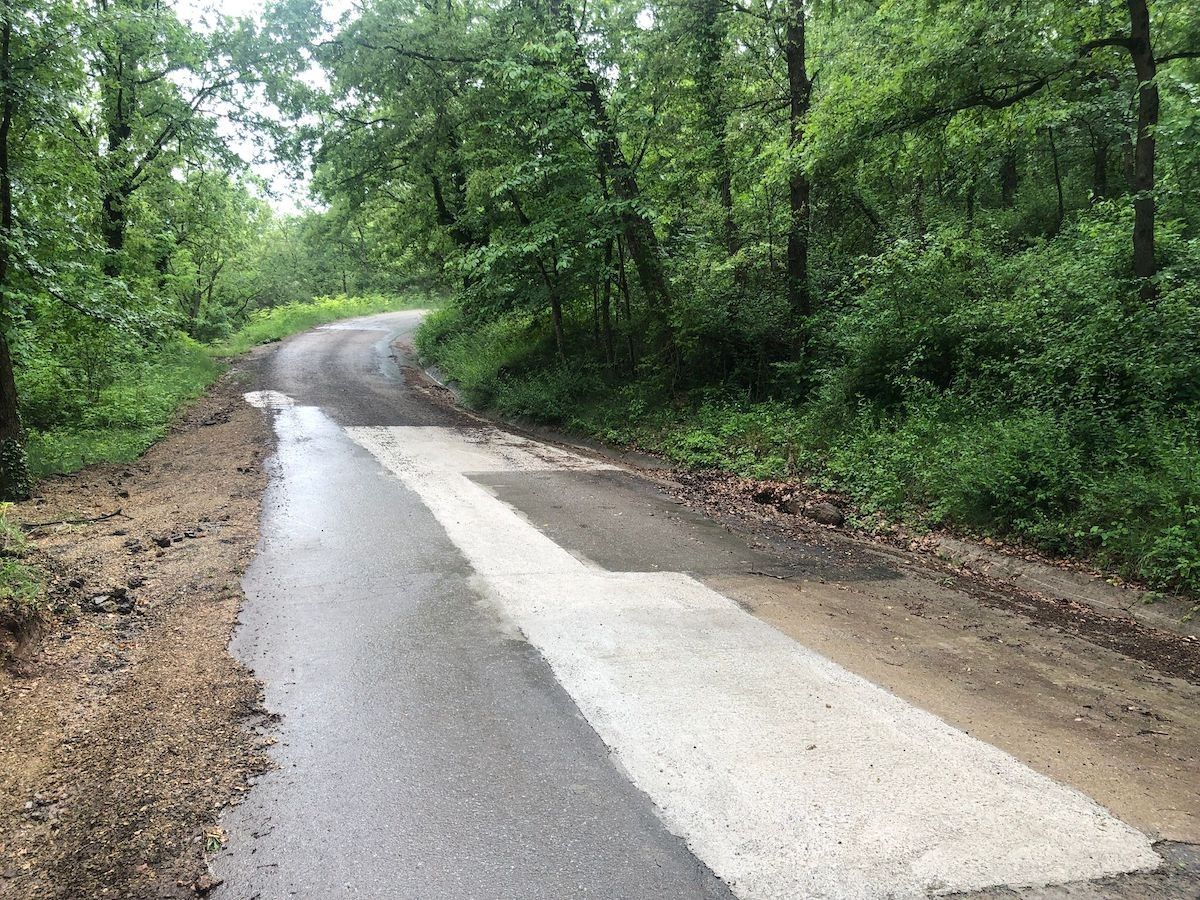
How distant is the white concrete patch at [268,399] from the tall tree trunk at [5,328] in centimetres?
706

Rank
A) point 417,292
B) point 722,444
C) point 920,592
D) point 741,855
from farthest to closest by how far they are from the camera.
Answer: point 417,292 < point 722,444 < point 920,592 < point 741,855

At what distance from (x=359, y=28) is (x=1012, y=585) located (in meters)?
16.4

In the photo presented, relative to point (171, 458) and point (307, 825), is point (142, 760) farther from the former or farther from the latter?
point (171, 458)

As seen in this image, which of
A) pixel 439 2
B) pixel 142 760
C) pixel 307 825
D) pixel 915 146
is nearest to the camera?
pixel 307 825

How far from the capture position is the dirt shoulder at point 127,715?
2.69 meters

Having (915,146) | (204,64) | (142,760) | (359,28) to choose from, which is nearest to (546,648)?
(142,760)

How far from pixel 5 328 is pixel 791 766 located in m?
10.2

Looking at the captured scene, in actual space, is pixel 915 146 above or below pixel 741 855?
above

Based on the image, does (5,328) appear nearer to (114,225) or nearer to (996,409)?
(114,225)

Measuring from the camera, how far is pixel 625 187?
537 inches

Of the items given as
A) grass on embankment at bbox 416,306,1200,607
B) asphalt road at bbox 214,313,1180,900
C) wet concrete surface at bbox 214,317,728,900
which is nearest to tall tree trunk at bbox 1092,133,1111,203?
grass on embankment at bbox 416,306,1200,607

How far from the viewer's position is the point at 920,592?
19.2 feet

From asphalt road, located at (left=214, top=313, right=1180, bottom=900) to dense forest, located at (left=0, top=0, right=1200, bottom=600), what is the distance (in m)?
3.15

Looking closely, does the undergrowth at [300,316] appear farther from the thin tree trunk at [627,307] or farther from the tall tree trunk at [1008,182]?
the tall tree trunk at [1008,182]
